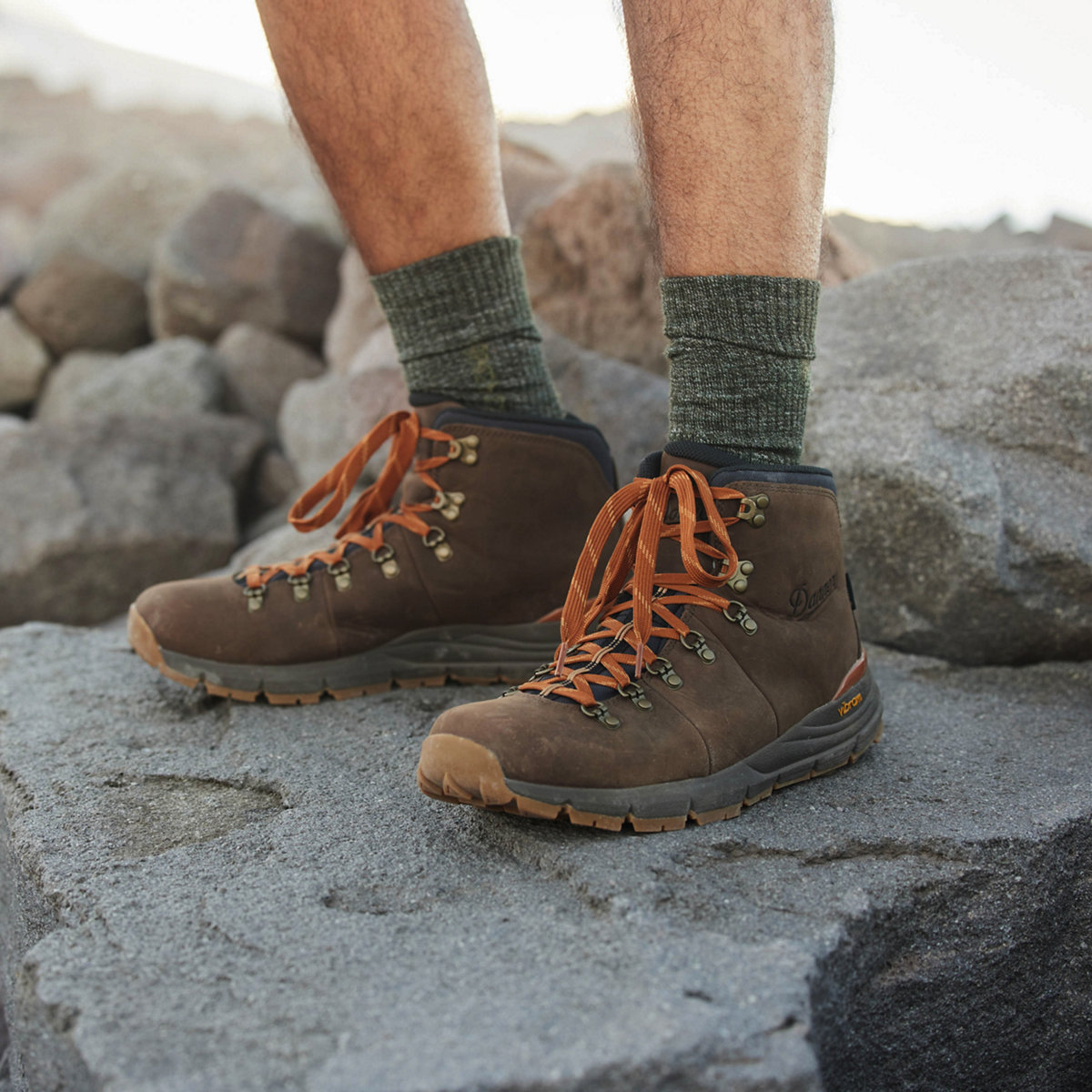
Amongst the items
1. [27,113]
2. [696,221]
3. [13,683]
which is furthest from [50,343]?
[27,113]

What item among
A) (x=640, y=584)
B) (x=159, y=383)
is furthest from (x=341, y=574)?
(x=159, y=383)

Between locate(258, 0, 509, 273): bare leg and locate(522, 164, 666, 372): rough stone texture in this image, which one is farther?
locate(522, 164, 666, 372): rough stone texture

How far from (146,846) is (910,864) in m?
0.88

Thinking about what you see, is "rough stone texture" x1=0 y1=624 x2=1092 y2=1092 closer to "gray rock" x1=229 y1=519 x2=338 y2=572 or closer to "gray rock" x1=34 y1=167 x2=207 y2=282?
"gray rock" x1=229 y1=519 x2=338 y2=572

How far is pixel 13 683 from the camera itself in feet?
5.73

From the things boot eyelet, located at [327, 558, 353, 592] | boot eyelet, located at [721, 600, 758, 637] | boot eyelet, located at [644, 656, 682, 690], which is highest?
boot eyelet, located at [721, 600, 758, 637]

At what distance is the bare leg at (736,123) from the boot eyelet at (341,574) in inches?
27.9

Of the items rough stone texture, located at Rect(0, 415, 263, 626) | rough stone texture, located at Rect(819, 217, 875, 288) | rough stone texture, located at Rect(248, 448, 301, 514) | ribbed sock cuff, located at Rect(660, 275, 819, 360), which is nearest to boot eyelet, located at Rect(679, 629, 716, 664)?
ribbed sock cuff, located at Rect(660, 275, 819, 360)

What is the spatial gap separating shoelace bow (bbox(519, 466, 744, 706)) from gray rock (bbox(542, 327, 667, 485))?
1.43 meters

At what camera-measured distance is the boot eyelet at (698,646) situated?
122 cm

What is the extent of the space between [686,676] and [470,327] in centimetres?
68

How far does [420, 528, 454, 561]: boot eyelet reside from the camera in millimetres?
1593

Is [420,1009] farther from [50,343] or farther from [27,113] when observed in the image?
[27,113]

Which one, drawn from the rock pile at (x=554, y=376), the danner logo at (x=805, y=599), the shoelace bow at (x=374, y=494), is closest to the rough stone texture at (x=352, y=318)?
the rock pile at (x=554, y=376)
